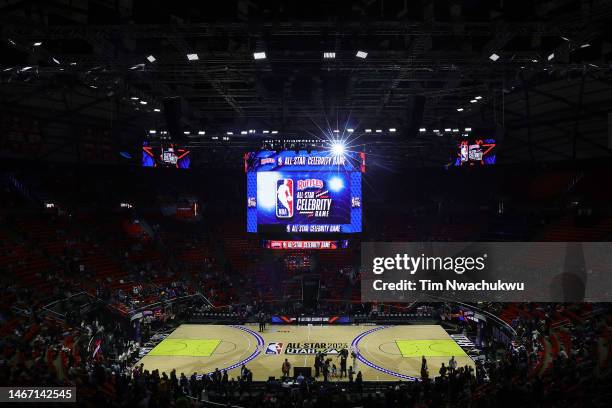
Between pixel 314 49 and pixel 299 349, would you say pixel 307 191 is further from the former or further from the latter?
pixel 299 349

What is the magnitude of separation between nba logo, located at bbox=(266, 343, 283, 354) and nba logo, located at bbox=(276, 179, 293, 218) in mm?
7532

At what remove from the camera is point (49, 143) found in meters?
31.0

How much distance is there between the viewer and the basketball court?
21172 millimetres

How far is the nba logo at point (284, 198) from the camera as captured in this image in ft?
71.6

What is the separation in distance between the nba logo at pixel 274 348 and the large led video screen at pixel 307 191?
678cm

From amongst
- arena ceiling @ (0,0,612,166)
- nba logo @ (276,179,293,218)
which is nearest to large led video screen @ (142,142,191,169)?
arena ceiling @ (0,0,612,166)

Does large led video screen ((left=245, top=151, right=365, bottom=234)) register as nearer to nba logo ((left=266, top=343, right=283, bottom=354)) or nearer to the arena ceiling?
the arena ceiling

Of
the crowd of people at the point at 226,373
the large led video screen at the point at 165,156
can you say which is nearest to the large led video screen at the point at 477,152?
the crowd of people at the point at 226,373

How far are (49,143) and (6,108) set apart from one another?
4439 millimetres

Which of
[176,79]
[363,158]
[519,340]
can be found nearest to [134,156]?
[176,79]

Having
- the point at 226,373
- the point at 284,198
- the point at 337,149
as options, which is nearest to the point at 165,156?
the point at 284,198

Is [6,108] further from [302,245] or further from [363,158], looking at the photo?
[363,158]

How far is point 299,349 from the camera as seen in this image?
2405cm

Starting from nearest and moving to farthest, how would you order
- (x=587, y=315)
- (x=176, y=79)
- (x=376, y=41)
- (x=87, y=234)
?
1. (x=376, y=41)
2. (x=176, y=79)
3. (x=587, y=315)
4. (x=87, y=234)
